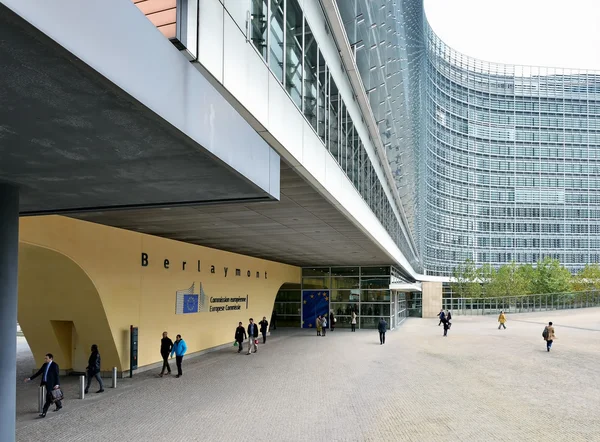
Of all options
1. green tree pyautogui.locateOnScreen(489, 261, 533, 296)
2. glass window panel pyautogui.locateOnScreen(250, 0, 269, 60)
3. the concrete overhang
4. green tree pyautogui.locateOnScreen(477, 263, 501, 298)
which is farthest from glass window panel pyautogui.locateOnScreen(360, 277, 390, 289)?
green tree pyautogui.locateOnScreen(477, 263, 501, 298)

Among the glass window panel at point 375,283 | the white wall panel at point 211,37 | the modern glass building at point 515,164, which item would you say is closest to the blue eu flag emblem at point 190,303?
the white wall panel at point 211,37

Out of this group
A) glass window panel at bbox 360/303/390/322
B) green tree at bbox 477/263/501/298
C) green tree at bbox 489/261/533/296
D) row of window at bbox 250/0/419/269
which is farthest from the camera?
green tree at bbox 477/263/501/298

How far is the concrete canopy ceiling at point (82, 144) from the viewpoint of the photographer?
3527mm

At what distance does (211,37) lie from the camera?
6.39 m

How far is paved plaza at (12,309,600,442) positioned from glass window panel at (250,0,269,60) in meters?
6.72

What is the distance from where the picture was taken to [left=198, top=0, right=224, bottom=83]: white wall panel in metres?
6.12

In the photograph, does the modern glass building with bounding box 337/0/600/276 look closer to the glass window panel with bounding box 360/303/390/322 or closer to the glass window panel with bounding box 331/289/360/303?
the glass window panel with bounding box 360/303/390/322

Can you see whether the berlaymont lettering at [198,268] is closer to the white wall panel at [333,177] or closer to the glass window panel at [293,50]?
the white wall panel at [333,177]

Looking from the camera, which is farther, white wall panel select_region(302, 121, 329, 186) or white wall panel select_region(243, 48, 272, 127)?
white wall panel select_region(302, 121, 329, 186)

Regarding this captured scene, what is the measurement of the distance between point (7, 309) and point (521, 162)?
108852 millimetres

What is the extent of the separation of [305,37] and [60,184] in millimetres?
5701

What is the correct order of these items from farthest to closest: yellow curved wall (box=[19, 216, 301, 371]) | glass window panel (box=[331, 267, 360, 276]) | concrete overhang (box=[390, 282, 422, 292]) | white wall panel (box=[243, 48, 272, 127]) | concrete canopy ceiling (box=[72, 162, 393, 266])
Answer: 1. glass window panel (box=[331, 267, 360, 276])
2. concrete overhang (box=[390, 282, 422, 292])
3. yellow curved wall (box=[19, 216, 301, 371])
4. concrete canopy ceiling (box=[72, 162, 393, 266])
5. white wall panel (box=[243, 48, 272, 127])

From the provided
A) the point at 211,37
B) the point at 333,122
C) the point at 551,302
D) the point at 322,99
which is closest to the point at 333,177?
the point at 333,122

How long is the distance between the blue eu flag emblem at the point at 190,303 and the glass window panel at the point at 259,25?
44.5 feet
